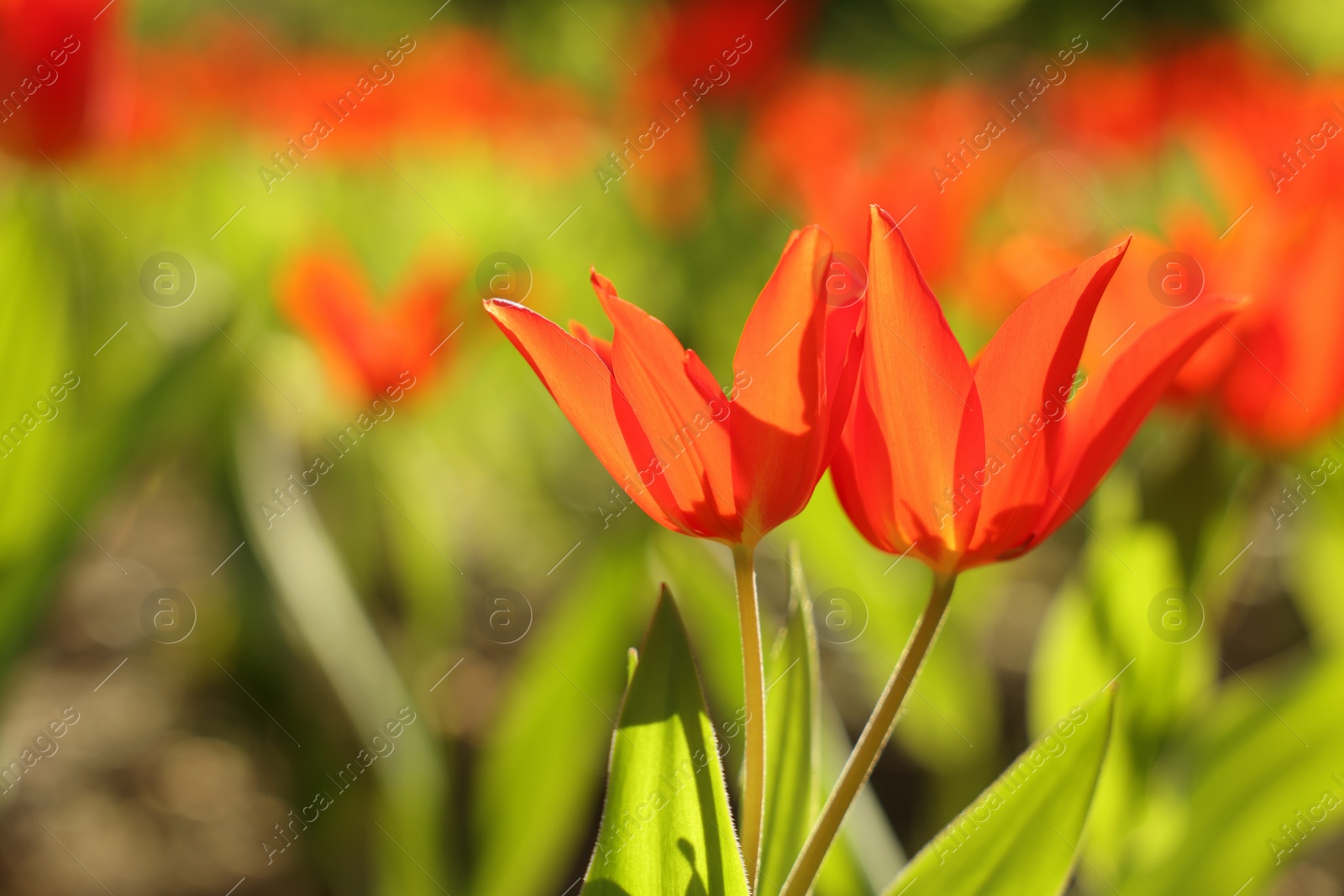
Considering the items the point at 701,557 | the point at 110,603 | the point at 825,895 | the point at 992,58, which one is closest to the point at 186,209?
the point at 110,603

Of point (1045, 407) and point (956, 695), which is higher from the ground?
point (1045, 407)

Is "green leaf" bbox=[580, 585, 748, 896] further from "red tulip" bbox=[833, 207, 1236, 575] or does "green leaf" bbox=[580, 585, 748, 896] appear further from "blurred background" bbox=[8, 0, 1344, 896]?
"blurred background" bbox=[8, 0, 1344, 896]

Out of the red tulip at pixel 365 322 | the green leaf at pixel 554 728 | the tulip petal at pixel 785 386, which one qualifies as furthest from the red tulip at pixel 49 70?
the tulip petal at pixel 785 386

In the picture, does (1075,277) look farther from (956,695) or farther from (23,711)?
(23,711)

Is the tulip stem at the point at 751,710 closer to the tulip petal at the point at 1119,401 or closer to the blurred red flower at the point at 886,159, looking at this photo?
the tulip petal at the point at 1119,401

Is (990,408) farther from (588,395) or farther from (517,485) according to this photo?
(517,485)

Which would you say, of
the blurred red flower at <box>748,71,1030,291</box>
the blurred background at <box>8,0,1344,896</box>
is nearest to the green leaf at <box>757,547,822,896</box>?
the blurred background at <box>8,0,1344,896</box>

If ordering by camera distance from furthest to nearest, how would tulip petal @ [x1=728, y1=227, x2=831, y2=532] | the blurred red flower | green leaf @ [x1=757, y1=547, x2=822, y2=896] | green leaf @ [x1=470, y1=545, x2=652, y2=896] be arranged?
1. the blurred red flower
2. green leaf @ [x1=470, y1=545, x2=652, y2=896]
3. green leaf @ [x1=757, y1=547, x2=822, y2=896]
4. tulip petal @ [x1=728, y1=227, x2=831, y2=532]
